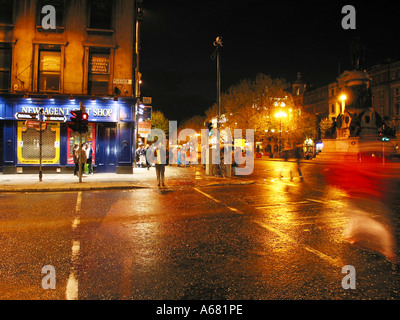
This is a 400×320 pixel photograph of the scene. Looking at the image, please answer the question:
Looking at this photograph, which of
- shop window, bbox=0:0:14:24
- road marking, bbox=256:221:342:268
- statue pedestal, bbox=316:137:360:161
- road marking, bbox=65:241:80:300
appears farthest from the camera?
statue pedestal, bbox=316:137:360:161

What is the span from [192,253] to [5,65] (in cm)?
2043

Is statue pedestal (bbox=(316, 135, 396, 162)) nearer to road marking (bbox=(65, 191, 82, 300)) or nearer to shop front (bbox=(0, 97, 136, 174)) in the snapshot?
shop front (bbox=(0, 97, 136, 174))

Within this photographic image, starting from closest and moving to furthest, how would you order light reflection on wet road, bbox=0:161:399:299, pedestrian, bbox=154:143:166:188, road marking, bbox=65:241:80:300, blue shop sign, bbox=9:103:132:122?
1. road marking, bbox=65:241:80:300
2. light reflection on wet road, bbox=0:161:399:299
3. pedestrian, bbox=154:143:166:188
4. blue shop sign, bbox=9:103:132:122

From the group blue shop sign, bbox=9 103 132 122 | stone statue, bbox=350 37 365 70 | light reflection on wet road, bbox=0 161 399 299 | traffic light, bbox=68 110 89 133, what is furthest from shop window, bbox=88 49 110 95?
stone statue, bbox=350 37 365 70

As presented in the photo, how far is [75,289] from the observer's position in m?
3.28

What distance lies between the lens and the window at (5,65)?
63.0 feet

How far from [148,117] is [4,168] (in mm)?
14627

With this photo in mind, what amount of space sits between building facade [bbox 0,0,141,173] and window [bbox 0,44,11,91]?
0.18ft

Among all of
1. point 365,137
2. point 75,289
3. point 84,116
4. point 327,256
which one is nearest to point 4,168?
point 84,116

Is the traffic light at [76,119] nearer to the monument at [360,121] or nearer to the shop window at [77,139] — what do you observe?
the shop window at [77,139]

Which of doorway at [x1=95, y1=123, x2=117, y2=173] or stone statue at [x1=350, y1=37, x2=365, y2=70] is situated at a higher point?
stone statue at [x1=350, y1=37, x2=365, y2=70]

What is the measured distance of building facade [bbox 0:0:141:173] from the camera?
19.0 meters

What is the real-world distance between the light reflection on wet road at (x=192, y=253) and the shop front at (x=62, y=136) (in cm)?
1165

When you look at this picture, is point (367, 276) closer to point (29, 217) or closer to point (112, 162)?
point (29, 217)
